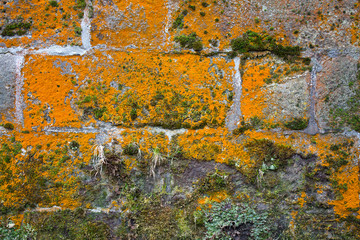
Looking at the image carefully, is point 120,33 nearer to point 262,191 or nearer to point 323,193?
point 262,191

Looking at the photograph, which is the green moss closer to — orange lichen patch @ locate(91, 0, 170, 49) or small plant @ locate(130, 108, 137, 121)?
small plant @ locate(130, 108, 137, 121)

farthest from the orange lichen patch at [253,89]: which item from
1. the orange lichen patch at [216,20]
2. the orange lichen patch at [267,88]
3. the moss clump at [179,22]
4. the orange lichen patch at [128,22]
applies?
the orange lichen patch at [128,22]

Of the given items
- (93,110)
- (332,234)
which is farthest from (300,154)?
(93,110)

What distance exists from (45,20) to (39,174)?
314 cm

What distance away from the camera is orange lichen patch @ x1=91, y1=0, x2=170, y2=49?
534cm

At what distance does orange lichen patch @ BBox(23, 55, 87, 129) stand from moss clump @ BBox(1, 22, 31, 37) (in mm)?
549

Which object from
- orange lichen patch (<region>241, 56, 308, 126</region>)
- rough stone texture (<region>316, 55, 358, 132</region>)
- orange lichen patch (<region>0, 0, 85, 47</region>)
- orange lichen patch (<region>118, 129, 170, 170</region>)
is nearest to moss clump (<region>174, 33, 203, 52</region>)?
orange lichen patch (<region>241, 56, 308, 126</region>)

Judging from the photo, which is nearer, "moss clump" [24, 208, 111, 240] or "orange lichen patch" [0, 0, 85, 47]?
"moss clump" [24, 208, 111, 240]

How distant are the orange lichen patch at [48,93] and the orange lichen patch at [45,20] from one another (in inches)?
16.5

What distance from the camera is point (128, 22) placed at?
5.34 metres

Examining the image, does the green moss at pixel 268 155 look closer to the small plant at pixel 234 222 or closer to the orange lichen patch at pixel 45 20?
the small plant at pixel 234 222

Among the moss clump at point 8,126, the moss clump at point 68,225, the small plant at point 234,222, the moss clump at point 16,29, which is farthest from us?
the moss clump at point 16,29

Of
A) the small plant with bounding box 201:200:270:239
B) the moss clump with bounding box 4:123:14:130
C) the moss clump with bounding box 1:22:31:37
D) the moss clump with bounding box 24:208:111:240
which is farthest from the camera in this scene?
the moss clump with bounding box 1:22:31:37

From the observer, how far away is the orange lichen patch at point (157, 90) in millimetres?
5230
